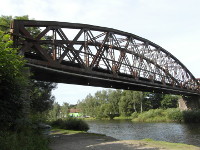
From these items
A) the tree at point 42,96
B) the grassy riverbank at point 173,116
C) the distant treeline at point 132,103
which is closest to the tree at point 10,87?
the tree at point 42,96

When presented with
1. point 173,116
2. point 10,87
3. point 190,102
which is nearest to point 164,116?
point 173,116

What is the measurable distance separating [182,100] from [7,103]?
196ft

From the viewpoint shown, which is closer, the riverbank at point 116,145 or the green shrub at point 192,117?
the riverbank at point 116,145

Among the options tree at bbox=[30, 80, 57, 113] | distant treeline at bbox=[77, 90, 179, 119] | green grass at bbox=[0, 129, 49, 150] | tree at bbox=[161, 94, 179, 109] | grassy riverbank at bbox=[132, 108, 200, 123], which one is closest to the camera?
green grass at bbox=[0, 129, 49, 150]

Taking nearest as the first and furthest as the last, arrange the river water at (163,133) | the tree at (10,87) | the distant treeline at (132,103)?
the tree at (10,87) < the river water at (163,133) < the distant treeline at (132,103)

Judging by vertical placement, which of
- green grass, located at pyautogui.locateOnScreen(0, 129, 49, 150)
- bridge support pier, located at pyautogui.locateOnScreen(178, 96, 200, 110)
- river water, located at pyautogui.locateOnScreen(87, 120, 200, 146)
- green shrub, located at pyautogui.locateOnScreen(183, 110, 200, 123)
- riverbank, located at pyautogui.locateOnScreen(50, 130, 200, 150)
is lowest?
river water, located at pyautogui.locateOnScreen(87, 120, 200, 146)

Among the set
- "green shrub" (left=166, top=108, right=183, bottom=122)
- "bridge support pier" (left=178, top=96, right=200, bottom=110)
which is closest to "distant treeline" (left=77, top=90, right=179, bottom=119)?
"bridge support pier" (left=178, top=96, right=200, bottom=110)

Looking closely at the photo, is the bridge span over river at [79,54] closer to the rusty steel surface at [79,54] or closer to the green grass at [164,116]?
the rusty steel surface at [79,54]

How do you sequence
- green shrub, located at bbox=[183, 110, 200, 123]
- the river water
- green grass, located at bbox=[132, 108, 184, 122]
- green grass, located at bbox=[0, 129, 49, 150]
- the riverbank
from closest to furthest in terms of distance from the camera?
green grass, located at bbox=[0, 129, 49, 150] → the riverbank → the river water → green shrub, located at bbox=[183, 110, 200, 123] → green grass, located at bbox=[132, 108, 184, 122]

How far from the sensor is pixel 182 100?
62.8 meters

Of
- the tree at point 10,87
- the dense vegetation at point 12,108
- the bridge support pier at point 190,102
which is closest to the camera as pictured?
the dense vegetation at point 12,108

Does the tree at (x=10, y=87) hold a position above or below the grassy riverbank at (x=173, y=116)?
above

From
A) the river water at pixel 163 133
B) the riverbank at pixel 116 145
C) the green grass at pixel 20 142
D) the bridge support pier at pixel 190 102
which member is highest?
the bridge support pier at pixel 190 102

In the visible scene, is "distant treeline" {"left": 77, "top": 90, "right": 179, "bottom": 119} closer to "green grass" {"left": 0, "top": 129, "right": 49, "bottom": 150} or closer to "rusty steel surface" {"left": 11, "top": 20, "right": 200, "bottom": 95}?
"rusty steel surface" {"left": 11, "top": 20, "right": 200, "bottom": 95}
